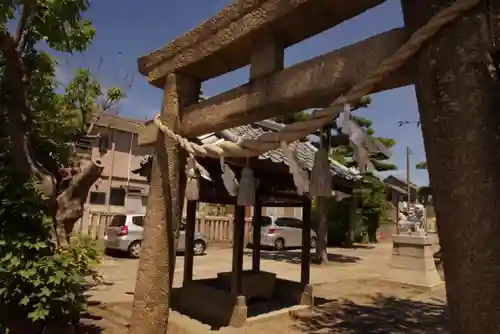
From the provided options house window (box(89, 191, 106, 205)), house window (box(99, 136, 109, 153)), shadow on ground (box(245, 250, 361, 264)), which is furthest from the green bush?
house window (box(99, 136, 109, 153))

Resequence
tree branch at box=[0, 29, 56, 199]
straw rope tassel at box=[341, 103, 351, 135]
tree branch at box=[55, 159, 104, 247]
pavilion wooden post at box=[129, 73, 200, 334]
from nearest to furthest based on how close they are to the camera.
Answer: straw rope tassel at box=[341, 103, 351, 135] → pavilion wooden post at box=[129, 73, 200, 334] → tree branch at box=[0, 29, 56, 199] → tree branch at box=[55, 159, 104, 247]

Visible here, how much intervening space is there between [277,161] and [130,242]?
9.53 meters

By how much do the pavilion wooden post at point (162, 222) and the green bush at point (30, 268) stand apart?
1620mm

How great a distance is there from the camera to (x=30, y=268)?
3.83 meters

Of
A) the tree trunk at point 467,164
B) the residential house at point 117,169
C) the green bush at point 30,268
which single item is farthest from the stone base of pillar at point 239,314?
the residential house at point 117,169

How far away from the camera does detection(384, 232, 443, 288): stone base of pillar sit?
8.85m

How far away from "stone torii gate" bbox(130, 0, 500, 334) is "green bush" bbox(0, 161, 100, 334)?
1639 millimetres

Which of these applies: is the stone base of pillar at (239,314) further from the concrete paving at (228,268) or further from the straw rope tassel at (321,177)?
the straw rope tassel at (321,177)

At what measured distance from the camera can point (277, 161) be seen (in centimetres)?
518

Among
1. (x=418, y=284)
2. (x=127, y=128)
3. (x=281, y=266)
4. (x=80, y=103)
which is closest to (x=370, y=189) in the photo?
(x=281, y=266)

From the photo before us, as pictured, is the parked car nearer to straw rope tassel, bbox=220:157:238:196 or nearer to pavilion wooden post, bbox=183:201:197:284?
pavilion wooden post, bbox=183:201:197:284

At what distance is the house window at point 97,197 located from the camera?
1972 cm

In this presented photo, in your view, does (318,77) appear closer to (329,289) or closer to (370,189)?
(329,289)

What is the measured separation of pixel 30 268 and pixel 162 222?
1.98 meters
